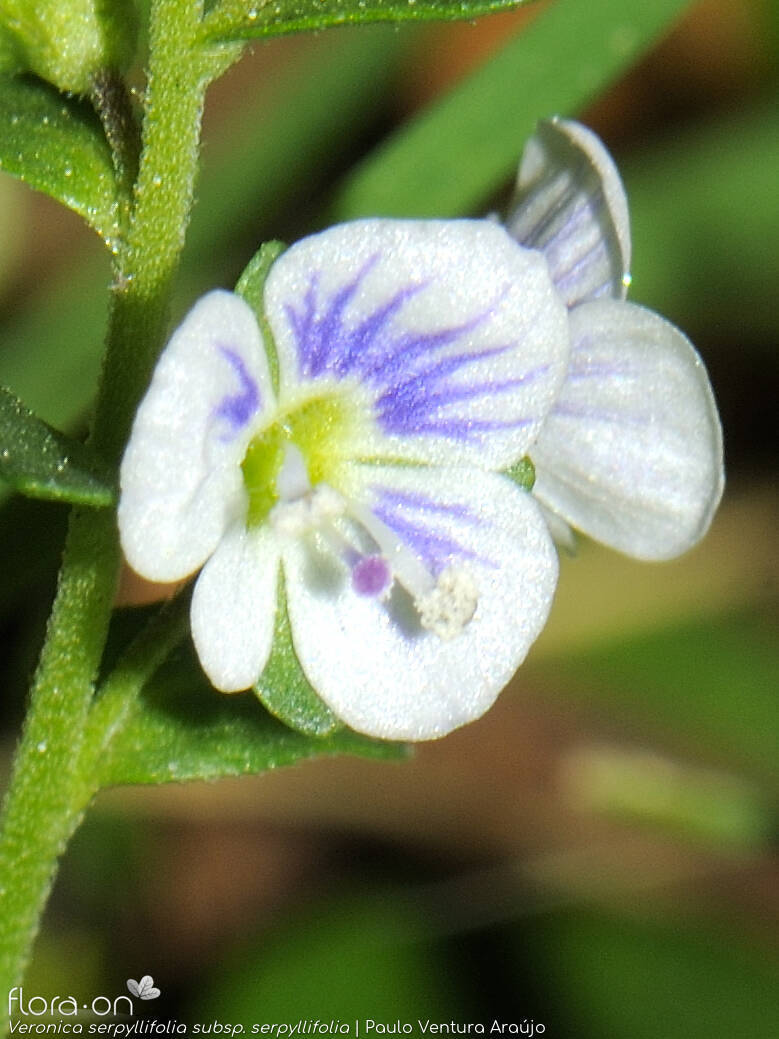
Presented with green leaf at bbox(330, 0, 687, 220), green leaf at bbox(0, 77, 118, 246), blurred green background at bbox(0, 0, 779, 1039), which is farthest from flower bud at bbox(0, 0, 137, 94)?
blurred green background at bbox(0, 0, 779, 1039)

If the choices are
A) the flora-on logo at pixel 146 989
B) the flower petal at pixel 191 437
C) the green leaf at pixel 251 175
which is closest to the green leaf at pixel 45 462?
the flower petal at pixel 191 437

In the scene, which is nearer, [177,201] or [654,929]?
[177,201]

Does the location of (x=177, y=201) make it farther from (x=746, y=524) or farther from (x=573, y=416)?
(x=746, y=524)

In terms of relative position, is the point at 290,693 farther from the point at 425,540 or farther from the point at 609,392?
the point at 609,392

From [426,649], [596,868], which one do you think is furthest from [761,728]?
[426,649]

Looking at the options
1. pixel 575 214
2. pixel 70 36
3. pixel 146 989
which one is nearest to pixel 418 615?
pixel 575 214

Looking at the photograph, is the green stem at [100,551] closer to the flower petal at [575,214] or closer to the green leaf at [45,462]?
the green leaf at [45,462]

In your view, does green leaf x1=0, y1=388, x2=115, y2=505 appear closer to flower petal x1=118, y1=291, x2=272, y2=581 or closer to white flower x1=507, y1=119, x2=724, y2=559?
flower petal x1=118, y1=291, x2=272, y2=581
